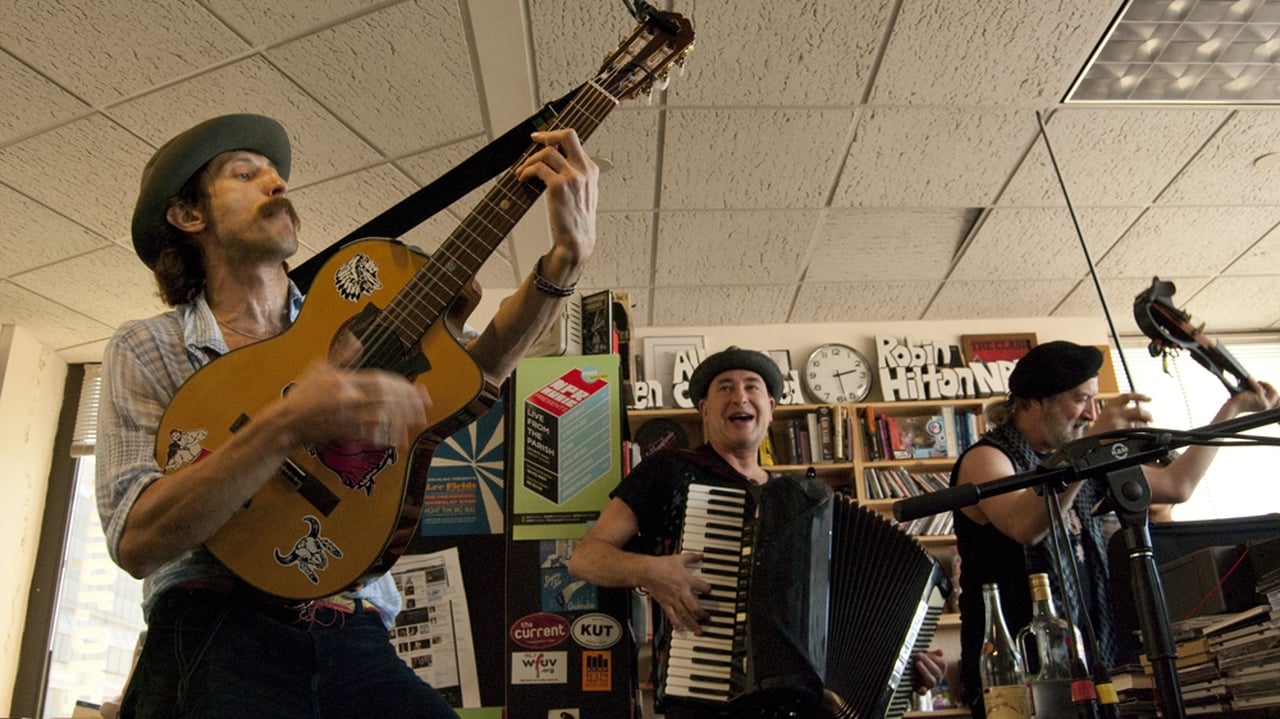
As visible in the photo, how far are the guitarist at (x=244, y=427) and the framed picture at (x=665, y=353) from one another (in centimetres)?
386

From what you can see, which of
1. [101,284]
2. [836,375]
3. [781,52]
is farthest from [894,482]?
[101,284]

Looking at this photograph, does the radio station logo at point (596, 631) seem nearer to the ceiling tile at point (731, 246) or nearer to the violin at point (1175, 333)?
the violin at point (1175, 333)

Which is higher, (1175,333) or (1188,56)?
(1188,56)

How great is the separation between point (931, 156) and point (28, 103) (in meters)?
3.45

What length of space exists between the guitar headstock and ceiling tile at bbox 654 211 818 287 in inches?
103

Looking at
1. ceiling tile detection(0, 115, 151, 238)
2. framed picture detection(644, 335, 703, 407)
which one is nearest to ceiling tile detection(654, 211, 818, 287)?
framed picture detection(644, 335, 703, 407)

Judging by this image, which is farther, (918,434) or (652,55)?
(918,434)

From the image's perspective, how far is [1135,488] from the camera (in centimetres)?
132

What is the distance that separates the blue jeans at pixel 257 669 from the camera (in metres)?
1.03

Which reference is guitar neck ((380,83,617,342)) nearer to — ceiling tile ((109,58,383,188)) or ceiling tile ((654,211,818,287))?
ceiling tile ((109,58,383,188))

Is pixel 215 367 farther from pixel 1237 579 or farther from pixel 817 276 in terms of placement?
pixel 817 276

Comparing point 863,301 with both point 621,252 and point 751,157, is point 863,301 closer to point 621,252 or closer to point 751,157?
point 621,252

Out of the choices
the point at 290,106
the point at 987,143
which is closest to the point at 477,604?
the point at 290,106

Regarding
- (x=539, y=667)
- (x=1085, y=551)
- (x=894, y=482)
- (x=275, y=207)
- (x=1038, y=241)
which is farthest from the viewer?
(x=894, y=482)
